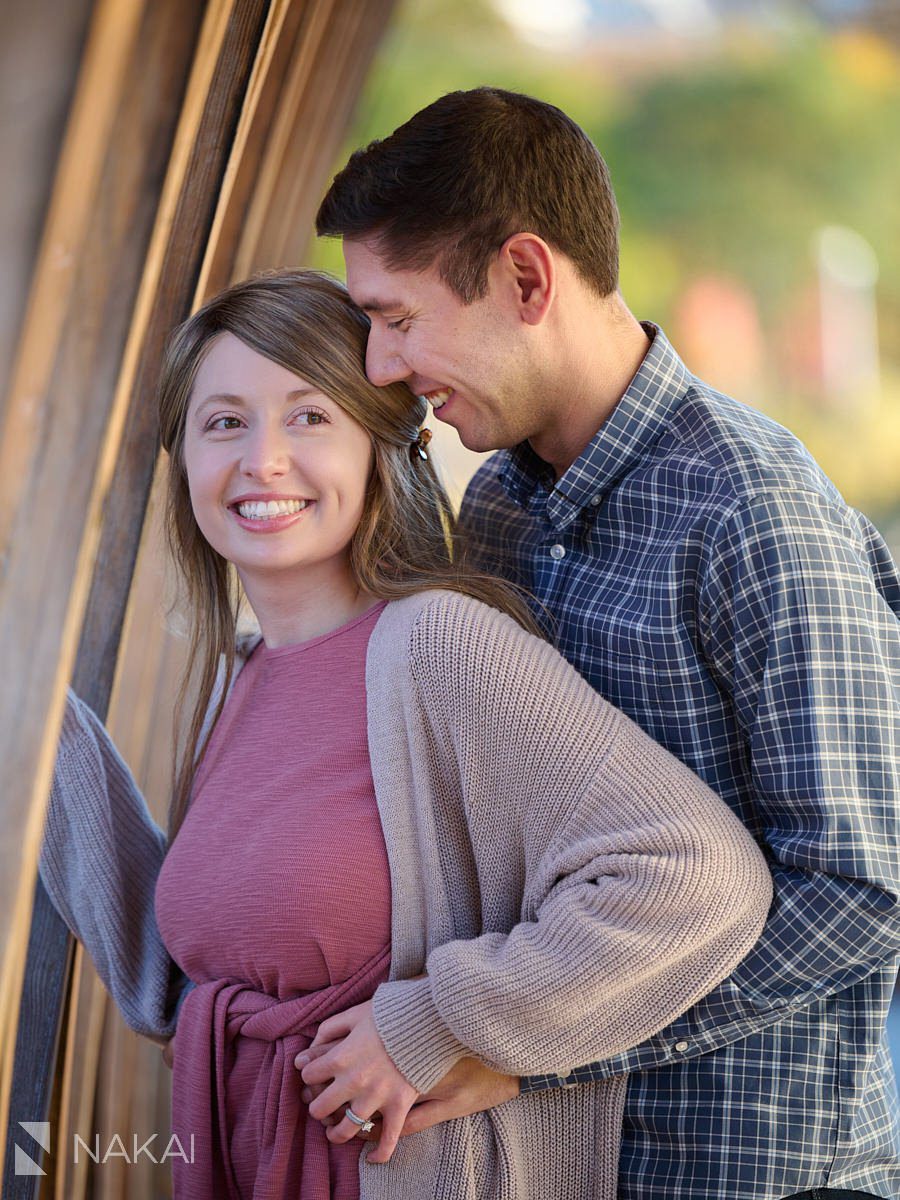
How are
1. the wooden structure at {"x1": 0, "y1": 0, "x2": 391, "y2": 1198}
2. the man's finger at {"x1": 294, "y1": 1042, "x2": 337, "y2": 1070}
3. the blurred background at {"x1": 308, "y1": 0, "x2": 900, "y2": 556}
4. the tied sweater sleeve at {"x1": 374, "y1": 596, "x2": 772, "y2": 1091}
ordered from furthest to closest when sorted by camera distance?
1. the blurred background at {"x1": 308, "y1": 0, "x2": 900, "y2": 556}
2. the man's finger at {"x1": 294, "y1": 1042, "x2": 337, "y2": 1070}
3. the tied sweater sleeve at {"x1": 374, "y1": 596, "x2": 772, "y2": 1091}
4. the wooden structure at {"x1": 0, "y1": 0, "x2": 391, "y2": 1198}

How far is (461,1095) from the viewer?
1271 millimetres

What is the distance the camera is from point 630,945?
1.17 m

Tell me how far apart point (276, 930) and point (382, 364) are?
0.65 metres

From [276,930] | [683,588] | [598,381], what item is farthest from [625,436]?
[276,930]

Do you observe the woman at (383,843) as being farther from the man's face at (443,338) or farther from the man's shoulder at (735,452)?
the man's shoulder at (735,452)

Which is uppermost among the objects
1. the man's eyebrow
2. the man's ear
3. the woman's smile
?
the man's ear

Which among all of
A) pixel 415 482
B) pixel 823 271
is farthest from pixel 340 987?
pixel 823 271

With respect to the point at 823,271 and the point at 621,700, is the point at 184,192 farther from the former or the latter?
the point at 823,271

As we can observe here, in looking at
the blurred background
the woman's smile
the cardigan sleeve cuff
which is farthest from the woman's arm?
the blurred background

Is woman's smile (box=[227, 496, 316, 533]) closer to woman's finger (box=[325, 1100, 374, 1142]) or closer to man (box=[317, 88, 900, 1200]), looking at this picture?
man (box=[317, 88, 900, 1200])

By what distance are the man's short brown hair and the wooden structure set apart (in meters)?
0.21

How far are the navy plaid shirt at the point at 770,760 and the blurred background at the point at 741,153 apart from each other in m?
8.54

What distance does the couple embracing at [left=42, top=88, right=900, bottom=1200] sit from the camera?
121 cm

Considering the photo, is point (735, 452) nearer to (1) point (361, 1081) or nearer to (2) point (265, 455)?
(2) point (265, 455)
